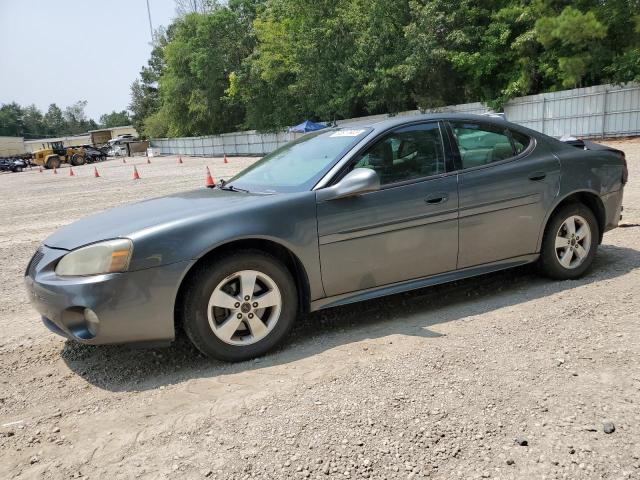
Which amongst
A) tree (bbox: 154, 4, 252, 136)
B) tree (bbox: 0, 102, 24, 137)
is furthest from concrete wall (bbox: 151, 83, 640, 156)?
tree (bbox: 0, 102, 24, 137)

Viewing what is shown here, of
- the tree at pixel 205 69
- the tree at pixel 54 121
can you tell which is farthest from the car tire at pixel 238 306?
the tree at pixel 54 121

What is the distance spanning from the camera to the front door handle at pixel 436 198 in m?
3.83

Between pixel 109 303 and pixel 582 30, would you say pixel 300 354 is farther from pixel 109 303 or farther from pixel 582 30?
pixel 582 30

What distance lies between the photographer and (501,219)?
4.12m

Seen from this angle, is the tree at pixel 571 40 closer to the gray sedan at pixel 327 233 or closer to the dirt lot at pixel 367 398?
the gray sedan at pixel 327 233

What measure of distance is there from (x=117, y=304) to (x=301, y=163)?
174cm

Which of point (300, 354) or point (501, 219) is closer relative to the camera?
point (300, 354)

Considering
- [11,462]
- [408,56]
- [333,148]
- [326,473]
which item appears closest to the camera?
[326,473]

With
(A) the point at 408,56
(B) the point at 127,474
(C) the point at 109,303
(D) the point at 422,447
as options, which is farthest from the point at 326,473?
(A) the point at 408,56

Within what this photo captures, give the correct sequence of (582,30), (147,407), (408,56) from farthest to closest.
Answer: (408,56)
(582,30)
(147,407)

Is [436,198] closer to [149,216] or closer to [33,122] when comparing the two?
[149,216]

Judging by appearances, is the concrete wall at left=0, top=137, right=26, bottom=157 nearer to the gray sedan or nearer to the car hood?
the car hood

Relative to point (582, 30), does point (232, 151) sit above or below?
below

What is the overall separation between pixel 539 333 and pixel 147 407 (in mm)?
2525
